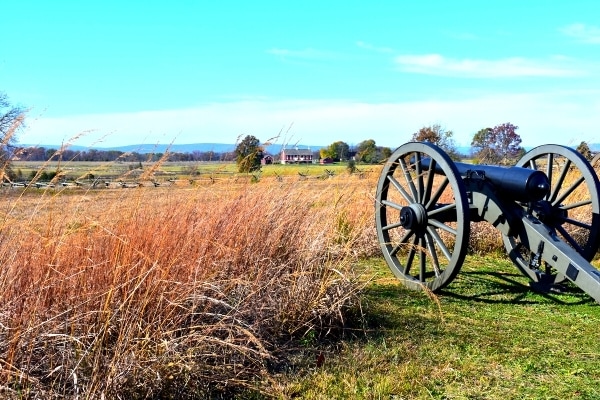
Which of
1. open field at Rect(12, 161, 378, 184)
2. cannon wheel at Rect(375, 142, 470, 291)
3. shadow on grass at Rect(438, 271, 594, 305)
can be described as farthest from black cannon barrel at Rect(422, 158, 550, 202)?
open field at Rect(12, 161, 378, 184)

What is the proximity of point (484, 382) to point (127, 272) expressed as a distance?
7.44ft

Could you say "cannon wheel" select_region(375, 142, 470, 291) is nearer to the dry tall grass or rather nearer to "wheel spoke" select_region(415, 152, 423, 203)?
"wheel spoke" select_region(415, 152, 423, 203)

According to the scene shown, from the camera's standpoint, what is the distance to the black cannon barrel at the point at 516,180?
4906 millimetres

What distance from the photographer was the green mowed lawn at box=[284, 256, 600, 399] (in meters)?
3.33

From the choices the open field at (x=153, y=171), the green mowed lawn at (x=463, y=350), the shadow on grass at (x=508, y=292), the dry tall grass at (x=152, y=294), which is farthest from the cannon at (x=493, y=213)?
the open field at (x=153, y=171)

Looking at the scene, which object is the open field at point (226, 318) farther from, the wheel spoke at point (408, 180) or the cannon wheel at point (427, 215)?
the wheel spoke at point (408, 180)

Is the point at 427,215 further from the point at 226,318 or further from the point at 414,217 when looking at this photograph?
the point at 226,318

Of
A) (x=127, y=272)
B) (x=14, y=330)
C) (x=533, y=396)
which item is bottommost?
(x=533, y=396)

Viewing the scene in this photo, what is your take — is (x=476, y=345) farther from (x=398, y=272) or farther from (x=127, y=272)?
(x=127, y=272)

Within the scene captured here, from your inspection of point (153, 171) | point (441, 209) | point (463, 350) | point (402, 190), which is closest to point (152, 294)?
point (153, 171)

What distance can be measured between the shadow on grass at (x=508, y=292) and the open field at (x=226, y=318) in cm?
9

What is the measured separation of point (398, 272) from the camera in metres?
5.79

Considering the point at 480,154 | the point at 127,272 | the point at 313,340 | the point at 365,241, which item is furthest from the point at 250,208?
the point at 480,154

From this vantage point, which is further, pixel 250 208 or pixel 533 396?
pixel 250 208
